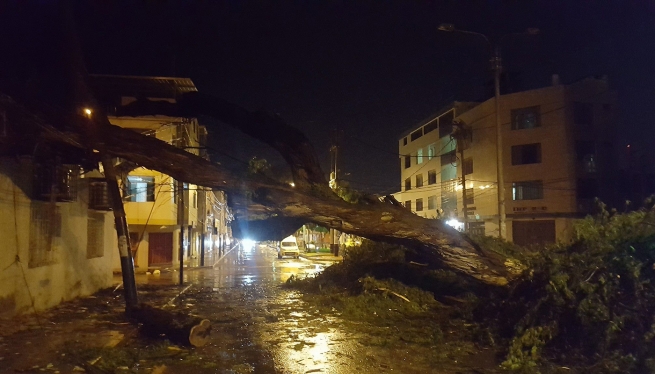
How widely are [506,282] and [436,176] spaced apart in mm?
34037

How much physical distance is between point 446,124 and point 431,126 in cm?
330

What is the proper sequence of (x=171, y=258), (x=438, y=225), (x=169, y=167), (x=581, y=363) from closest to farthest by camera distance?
(x=581, y=363), (x=169, y=167), (x=438, y=225), (x=171, y=258)

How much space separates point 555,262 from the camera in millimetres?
8867

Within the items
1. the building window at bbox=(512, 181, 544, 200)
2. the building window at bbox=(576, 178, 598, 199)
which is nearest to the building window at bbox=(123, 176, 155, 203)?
the building window at bbox=(512, 181, 544, 200)

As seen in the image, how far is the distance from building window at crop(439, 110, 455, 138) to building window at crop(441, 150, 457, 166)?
66.8 inches

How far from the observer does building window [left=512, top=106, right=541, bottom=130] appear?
34844 mm

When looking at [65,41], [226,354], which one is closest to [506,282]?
[226,354]

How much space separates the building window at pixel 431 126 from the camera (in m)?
45.5

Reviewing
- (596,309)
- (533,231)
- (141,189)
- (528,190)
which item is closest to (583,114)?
(528,190)

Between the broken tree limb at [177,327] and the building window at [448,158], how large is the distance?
109ft

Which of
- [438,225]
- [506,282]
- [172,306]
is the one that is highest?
[438,225]

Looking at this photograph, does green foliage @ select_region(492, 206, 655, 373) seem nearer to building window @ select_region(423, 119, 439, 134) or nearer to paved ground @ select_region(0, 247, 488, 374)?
paved ground @ select_region(0, 247, 488, 374)

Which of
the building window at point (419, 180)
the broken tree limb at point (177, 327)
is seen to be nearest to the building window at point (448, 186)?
the building window at point (419, 180)

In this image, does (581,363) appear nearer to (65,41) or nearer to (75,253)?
(65,41)
